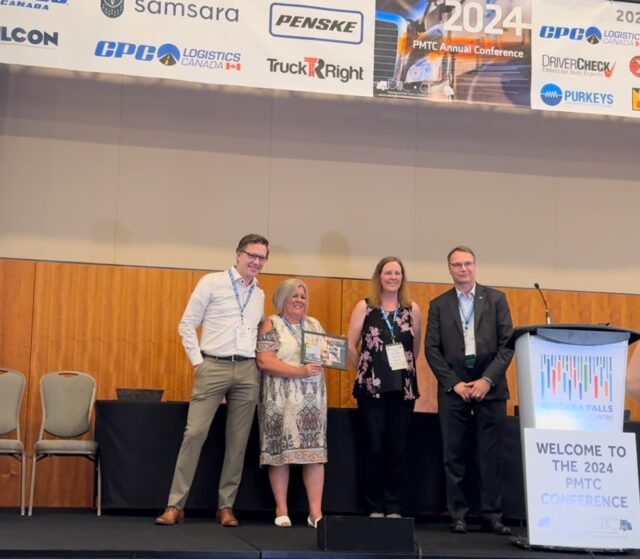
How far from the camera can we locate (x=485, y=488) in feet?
16.1

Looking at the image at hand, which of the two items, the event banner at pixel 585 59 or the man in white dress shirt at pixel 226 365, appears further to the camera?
the event banner at pixel 585 59

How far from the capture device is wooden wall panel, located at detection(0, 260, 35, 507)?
19.6ft

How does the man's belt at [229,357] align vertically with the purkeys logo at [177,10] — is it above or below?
below

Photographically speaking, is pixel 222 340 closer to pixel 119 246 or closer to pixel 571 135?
pixel 119 246

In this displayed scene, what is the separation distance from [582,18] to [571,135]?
122 centimetres

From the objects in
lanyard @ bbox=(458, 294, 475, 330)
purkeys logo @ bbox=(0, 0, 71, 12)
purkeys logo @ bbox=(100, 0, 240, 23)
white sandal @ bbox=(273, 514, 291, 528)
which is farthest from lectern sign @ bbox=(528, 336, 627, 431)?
purkeys logo @ bbox=(0, 0, 71, 12)

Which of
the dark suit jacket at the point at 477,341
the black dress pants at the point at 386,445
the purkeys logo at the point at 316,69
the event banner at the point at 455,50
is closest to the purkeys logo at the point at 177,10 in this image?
the purkeys logo at the point at 316,69

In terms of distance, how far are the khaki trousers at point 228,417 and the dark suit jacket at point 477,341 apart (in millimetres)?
1000

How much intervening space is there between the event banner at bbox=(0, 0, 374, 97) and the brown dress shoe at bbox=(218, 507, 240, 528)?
2462mm

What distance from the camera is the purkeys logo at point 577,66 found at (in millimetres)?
5953

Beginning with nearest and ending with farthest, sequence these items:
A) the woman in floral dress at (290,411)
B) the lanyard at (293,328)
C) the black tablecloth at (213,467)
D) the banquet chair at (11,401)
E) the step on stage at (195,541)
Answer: the step on stage at (195,541)
the woman in floral dress at (290,411)
the lanyard at (293,328)
the black tablecloth at (213,467)
the banquet chair at (11,401)

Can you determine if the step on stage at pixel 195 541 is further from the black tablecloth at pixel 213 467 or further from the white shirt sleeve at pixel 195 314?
the white shirt sleeve at pixel 195 314

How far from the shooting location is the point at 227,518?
4.96 metres

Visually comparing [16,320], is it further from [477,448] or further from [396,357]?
[477,448]
